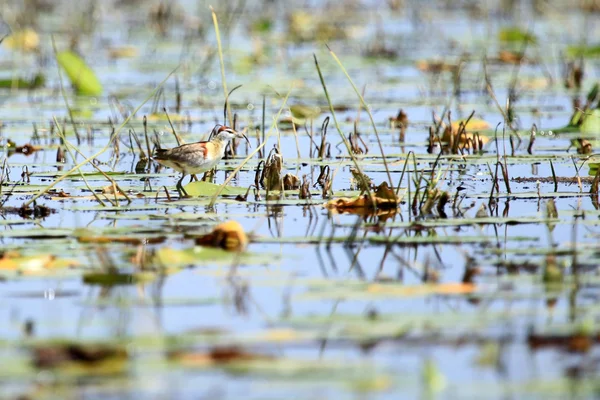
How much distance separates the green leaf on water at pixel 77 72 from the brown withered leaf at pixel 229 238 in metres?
6.24

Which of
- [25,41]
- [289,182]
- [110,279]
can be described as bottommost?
[110,279]

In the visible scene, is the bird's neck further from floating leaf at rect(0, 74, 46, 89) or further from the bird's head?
floating leaf at rect(0, 74, 46, 89)

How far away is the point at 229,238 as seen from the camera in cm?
507

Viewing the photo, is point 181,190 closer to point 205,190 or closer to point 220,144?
point 205,190

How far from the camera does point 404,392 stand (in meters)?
3.26

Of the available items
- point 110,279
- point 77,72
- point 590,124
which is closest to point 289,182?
point 110,279

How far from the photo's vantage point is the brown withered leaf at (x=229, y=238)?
5.04 m

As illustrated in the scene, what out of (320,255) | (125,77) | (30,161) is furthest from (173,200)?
(125,77)

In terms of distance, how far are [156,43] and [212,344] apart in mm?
13030

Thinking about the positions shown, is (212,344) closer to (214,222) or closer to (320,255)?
(320,255)

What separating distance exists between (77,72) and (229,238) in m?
6.40

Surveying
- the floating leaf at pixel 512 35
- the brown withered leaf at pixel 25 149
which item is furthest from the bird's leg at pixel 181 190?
the floating leaf at pixel 512 35

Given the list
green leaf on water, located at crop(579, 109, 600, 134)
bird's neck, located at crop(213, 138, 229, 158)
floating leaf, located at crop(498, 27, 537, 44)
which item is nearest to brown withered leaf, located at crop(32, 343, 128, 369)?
bird's neck, located at crop(213, 138, 229, 158)

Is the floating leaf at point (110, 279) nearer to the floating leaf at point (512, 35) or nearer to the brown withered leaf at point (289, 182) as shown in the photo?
the brown withered leaf at point (289, 182)
